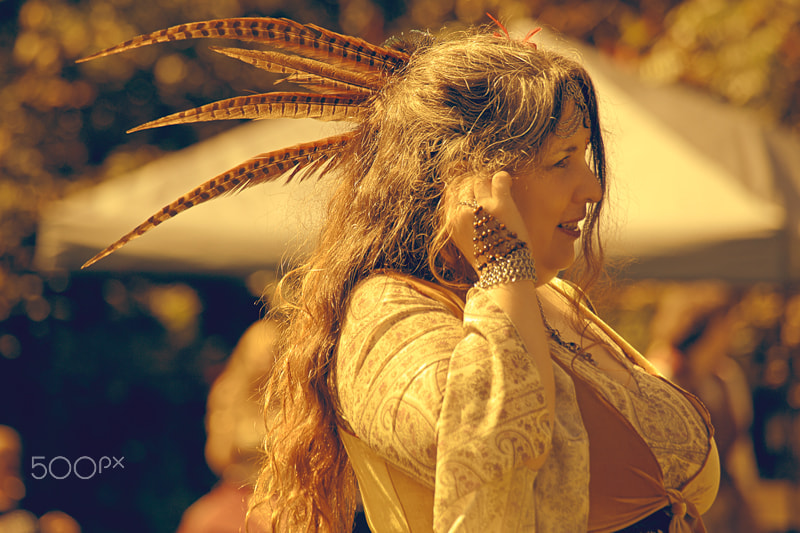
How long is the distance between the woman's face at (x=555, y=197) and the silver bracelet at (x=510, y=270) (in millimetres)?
108

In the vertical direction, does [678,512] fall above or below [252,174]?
below

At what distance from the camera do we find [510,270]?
1483 mm

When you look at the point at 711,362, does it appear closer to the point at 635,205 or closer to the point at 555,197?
the point at 635,205

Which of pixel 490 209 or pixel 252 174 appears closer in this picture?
pixel 490 209

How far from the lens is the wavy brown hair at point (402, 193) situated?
160cm

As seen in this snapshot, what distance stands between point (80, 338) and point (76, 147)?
1.31m

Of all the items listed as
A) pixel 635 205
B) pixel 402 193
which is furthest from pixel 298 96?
pixel 635 205

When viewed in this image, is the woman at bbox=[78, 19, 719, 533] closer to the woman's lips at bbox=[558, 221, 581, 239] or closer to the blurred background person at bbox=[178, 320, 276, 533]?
the woman's lips at bbox=[558, 221, 581, 239]

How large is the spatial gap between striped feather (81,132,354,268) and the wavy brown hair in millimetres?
82

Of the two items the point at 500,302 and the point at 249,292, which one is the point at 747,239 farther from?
the point at 249,292

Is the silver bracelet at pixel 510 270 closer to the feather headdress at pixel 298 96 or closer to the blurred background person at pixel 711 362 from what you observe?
the feather headdress at pixel 298 96

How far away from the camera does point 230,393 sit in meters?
3.59

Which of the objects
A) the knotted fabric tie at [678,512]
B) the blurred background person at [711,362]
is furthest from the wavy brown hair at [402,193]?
the blurred background person at [711,362]

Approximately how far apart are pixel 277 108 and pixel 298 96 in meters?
0.05
